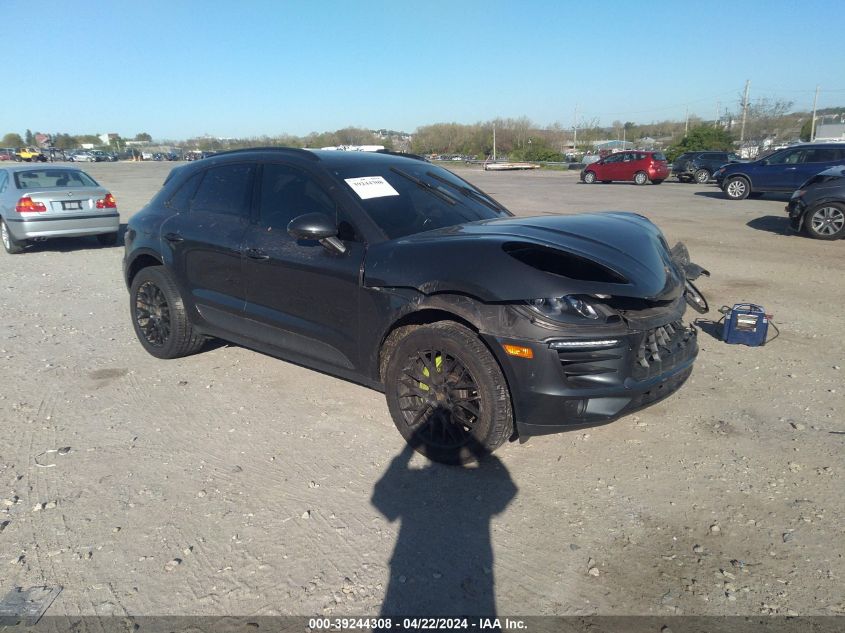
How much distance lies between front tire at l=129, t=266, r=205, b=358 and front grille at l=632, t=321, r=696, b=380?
360 cm

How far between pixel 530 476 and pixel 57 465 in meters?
2.80

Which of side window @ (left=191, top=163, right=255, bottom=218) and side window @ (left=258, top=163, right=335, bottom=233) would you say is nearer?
side window @ (left=258, top=163, right=335, bottom=233)

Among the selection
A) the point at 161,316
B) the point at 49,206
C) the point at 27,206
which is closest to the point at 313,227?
the point at 161,316

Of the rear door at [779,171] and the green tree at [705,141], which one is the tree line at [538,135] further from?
the rear door at [779,171]

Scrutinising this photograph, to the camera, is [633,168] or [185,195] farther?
[633,168]

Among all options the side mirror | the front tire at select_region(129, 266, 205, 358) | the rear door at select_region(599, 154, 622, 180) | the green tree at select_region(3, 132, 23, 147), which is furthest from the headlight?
the green tree at select_region(3, 132, 23, 147)

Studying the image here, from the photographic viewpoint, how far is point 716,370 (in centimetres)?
488

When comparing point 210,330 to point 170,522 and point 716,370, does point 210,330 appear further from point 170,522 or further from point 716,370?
point 716,370

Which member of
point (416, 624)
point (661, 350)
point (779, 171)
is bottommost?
point (416, 624)

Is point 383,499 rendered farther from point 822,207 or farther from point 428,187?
point 822,207

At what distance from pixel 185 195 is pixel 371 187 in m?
1.90

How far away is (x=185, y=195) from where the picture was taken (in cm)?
509

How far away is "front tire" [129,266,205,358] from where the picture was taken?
5079mm

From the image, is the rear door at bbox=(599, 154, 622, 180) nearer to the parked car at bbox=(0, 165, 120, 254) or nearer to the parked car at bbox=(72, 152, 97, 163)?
the parked car at bbox=(0, 165, 120, 254)
